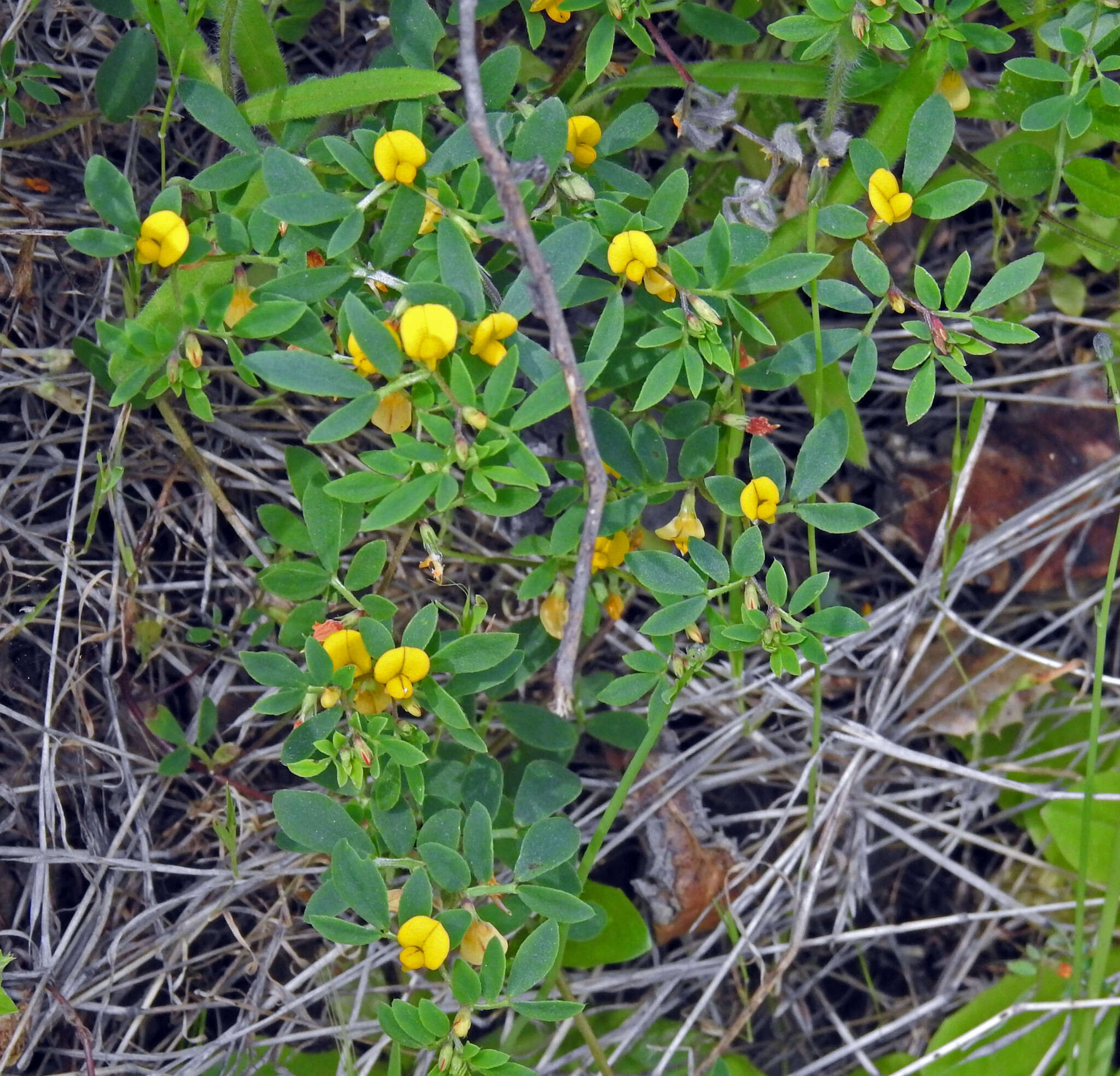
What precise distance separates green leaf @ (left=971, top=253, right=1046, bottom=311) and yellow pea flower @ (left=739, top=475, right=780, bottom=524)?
500 mm

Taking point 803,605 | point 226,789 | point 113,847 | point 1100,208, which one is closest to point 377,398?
point 803,605

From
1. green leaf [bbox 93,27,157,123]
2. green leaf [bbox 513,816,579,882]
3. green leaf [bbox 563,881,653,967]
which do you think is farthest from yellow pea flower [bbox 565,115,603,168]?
green leaf [bbox 563,881,653,967]

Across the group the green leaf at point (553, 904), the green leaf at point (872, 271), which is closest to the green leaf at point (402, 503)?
the green leaf at point (553, 904)

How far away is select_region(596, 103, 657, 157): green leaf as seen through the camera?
207 centimetres

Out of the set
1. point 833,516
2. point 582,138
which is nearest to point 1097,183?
point 833,516

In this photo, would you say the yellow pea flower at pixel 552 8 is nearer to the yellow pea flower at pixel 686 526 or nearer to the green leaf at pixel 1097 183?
the yellow pea flower at pixel 686 526

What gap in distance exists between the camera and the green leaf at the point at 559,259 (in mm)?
1798

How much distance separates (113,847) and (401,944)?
1.13 meters

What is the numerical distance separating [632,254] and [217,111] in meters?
0.83

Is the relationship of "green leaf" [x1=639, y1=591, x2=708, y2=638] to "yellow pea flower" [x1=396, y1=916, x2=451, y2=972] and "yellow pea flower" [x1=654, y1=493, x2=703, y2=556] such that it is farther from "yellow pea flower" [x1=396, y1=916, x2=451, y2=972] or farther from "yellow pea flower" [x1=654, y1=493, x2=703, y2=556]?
"yellow pea flower" [x1=396, y1=916, x2=451, y2=972]

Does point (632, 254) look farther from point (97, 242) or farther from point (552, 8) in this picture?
point (97, 242)

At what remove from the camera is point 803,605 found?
2.03m

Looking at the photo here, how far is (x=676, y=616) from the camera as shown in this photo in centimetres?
203

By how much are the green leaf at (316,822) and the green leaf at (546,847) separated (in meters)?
0.30
